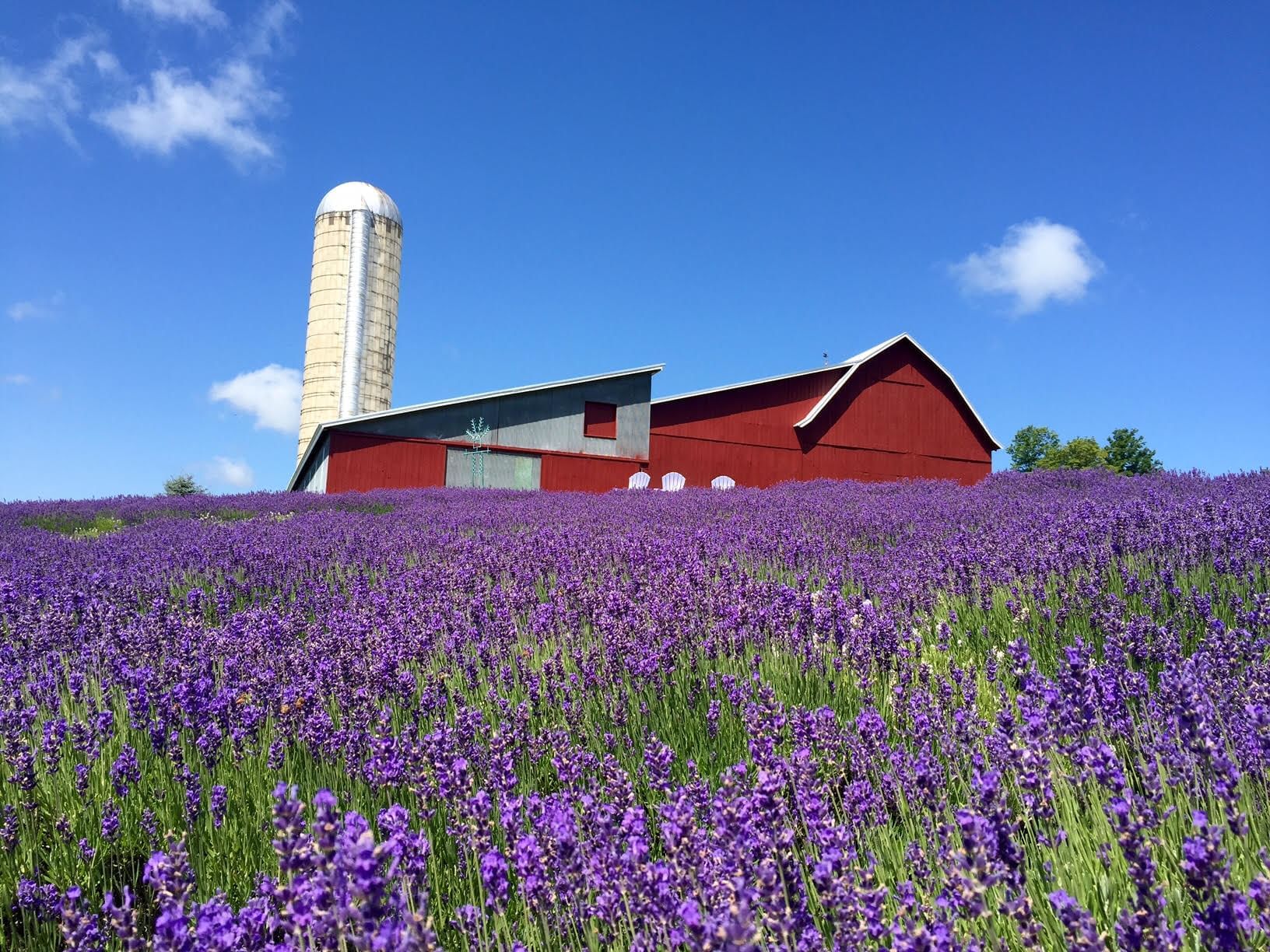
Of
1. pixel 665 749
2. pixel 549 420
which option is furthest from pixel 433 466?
pixel 665 749

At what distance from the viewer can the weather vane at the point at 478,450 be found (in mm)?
23234

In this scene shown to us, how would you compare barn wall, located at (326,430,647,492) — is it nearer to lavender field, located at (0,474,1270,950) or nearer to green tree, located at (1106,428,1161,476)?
lavender field, located at (0,474,1270,950)

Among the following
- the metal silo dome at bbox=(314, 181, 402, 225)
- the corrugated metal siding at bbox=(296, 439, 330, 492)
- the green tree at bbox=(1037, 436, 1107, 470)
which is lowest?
the corrugated metal siding at bbox=(296, 439, 330, 492)

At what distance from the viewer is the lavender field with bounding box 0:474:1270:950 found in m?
1.67

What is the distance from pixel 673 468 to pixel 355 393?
490 inches

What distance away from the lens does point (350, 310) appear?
30.5m

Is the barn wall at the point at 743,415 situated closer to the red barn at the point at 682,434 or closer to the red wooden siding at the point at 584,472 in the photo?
the red barn at the point at 682,434

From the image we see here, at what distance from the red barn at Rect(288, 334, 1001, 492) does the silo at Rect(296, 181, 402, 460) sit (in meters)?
3.44

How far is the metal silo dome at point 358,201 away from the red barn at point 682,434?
1037 cm

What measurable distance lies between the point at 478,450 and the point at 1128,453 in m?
40.7

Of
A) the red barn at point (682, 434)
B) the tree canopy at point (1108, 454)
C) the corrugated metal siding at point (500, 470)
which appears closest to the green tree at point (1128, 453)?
the tree canopy at point (1108, 454)

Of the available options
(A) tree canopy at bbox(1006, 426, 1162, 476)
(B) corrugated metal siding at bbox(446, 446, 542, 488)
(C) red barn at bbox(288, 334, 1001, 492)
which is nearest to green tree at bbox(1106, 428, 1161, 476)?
(A) tree canopy at bbox(1006, 426, 1162, 476)

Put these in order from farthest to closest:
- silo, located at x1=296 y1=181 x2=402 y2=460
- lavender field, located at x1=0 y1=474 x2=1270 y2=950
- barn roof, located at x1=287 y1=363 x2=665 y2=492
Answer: silo, located at x1=296 y1=181 x2=402 y2=460, barn roof, located at x1=287 y1=363 x2=665 y2=492, lavender field, located at x1=0 y1=474 x2=1270 y2=950

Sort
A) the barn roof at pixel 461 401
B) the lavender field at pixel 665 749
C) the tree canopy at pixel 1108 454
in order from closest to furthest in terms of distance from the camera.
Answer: the lavender field at pixel 665 749, the barn roof at pixel 461 401, the tree canopy at pixel 1108 454
